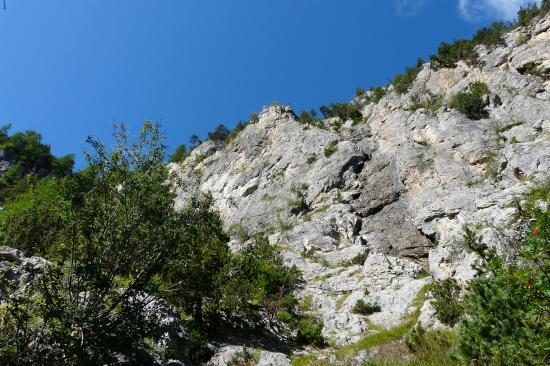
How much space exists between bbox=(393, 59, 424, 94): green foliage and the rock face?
127 cm

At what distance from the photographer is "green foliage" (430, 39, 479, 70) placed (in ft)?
173

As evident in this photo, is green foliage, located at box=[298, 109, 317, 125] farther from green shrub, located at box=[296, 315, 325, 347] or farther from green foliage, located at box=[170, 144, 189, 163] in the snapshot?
green shrub, located at box=[296, 315, 325, 347]

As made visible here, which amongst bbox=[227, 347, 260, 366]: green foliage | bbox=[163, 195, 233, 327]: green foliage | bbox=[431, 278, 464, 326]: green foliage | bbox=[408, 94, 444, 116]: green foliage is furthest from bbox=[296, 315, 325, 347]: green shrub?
bbox=[408, 94, 444, 116]: green foliage

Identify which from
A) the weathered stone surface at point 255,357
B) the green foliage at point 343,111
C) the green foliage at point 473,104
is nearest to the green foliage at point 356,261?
the weathered stone surface at point 255,357

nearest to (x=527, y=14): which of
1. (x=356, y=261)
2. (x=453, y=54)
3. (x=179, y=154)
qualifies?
(x=453, y=54)

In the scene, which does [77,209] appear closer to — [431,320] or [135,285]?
[135,285]

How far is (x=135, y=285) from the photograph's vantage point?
12.1 meters

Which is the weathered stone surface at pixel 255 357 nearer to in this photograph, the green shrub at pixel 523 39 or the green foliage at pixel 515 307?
the green foliage at pixel 515 307

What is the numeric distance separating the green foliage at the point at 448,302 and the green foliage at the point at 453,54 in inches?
1680

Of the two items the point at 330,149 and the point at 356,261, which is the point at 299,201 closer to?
the point at 330,149

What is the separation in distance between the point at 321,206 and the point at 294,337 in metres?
23.6

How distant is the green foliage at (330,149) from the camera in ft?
164

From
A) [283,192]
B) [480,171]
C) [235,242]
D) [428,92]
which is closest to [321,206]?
[283,192]

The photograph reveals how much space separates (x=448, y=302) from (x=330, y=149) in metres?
34.5
